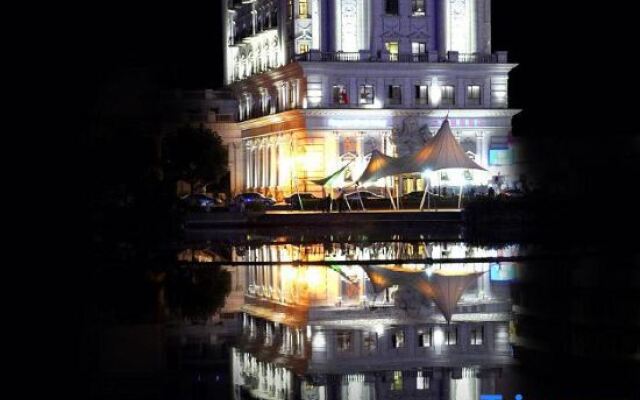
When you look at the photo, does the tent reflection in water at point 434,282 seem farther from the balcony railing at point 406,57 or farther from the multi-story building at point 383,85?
the balcony railing at point 406,57

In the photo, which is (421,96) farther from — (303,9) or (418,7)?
(303,9)

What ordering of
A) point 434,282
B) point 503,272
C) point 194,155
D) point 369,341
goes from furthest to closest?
point 194,155 → point 503,272 → point 434,282 → point 369,341

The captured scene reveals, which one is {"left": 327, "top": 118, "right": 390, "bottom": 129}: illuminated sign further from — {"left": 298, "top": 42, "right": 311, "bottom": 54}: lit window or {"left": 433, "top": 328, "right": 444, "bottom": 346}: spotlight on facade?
{"left": 433, "top": 328, "right": 444, "bottom": 346}: spotlight on facade

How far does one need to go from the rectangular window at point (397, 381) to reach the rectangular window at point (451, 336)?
3352mm

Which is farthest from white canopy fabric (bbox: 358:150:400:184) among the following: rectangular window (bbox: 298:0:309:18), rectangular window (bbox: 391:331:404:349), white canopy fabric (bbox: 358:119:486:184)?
rectangular window (bbox: 391:331:404:349)

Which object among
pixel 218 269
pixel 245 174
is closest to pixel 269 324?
pixel 218 269

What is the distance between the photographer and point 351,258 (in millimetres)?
44594

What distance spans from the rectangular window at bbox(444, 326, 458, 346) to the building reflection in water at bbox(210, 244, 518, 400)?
0.02 m

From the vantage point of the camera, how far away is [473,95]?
9356 cm

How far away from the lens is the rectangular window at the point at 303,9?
9406 cm

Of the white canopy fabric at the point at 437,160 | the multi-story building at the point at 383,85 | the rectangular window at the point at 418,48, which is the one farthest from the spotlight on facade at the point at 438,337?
the rectangular window at the point at 418,48

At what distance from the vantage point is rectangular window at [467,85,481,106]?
9331 centimetres

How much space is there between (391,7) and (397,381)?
77.1m

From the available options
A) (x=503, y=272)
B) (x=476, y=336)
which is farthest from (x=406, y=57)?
(x=476, y=336)
